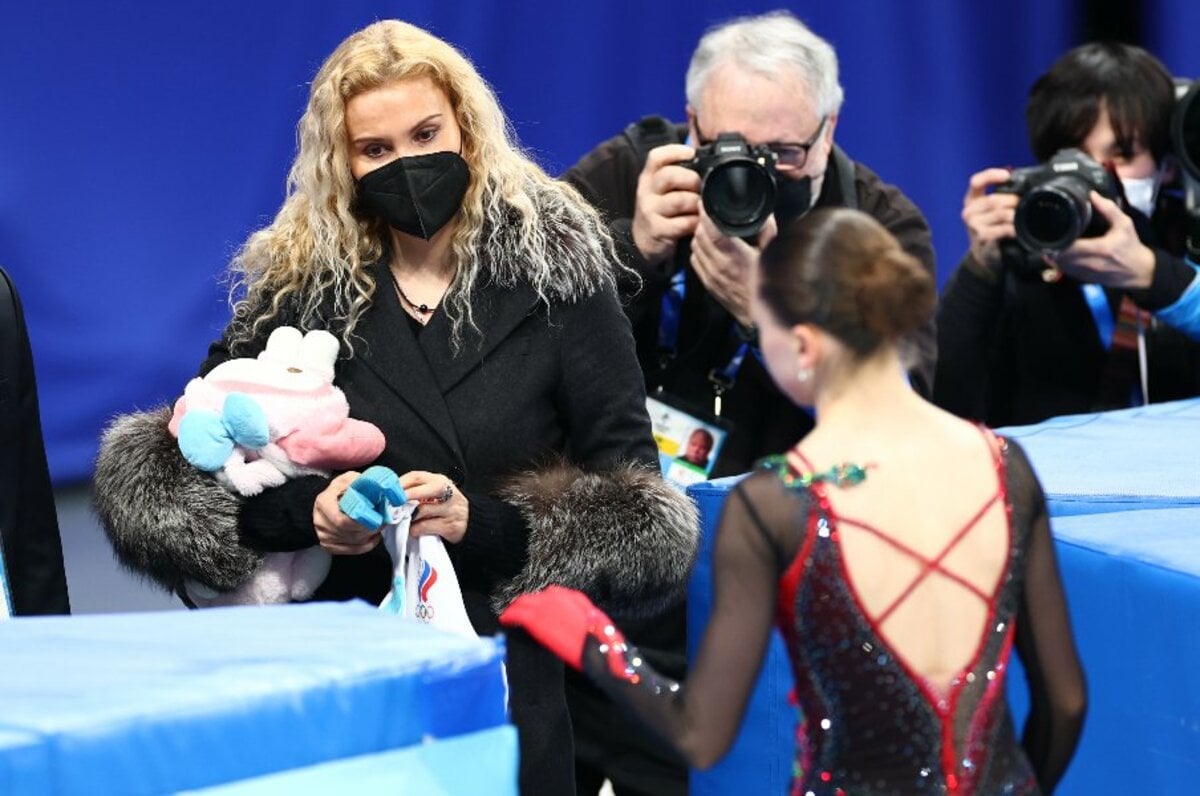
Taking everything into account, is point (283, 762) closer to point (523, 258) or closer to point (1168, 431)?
point (523, 258)

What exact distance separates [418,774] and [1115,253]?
1983mm

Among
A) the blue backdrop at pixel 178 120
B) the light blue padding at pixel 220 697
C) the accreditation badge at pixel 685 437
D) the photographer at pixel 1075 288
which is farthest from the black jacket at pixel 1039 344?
the blue backdrop at pixel 178 120

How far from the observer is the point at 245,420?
7.66 feet

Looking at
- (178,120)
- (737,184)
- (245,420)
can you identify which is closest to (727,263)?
(737,184)

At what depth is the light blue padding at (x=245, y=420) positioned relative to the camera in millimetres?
2326

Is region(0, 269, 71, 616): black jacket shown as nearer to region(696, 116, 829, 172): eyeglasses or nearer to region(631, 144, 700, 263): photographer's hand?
region(631, 144, 700, 263): photographer's hand

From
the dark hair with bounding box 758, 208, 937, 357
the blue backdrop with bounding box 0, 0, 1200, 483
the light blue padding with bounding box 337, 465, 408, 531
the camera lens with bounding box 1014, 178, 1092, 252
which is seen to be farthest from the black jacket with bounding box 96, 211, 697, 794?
the blue backdrop with bounding box 0, 0, 1200, 483

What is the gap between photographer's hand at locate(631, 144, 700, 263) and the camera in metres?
2.93

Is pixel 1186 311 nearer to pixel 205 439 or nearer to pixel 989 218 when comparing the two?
pixel 989 218

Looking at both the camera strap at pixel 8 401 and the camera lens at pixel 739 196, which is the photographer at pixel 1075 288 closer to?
the camera lens at pixel 739 196

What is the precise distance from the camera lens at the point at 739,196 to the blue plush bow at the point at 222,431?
2.82 feet

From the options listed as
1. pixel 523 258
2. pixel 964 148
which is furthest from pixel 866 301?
pixel 964 148

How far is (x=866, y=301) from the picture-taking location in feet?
5.43

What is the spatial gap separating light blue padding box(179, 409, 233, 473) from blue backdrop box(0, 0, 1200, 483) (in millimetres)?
2375
